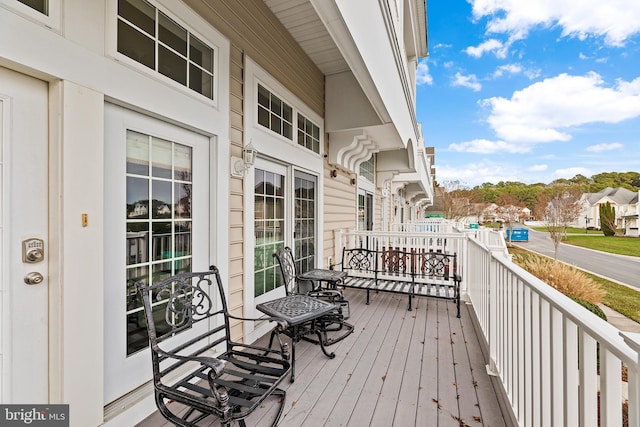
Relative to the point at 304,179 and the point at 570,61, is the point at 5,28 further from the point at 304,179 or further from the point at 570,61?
the point at 570,61

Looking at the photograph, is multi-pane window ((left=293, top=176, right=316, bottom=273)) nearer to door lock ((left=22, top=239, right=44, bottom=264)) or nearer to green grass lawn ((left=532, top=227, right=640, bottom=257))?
door lock ((left=22, top=239, right=44, bottom=264))

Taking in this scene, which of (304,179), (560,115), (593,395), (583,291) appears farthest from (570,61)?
(593,395)

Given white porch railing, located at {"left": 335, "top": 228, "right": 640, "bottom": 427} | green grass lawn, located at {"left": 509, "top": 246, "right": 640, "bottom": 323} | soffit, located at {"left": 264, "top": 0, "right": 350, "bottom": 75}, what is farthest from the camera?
green grass lawn, located at {"left": 509, "top": 246, "right": 640, "bottom": 323}

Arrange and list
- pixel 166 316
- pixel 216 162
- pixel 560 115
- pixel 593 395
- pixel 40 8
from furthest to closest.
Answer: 1. pixel 560 115
2. pixel 216 162
3. pixel 166 316
4. pixel 40 8
5. pixel 593 395

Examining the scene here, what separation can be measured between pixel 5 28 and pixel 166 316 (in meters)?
1.71

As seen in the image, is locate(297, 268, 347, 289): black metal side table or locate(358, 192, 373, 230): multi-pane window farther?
locate(358, 192, 373, 230): multi-pane window

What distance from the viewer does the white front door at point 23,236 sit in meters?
1.31

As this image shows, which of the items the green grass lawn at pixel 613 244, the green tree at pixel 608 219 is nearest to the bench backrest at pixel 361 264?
the green grass lawn at pixel 613 244

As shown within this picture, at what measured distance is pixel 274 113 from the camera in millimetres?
3348

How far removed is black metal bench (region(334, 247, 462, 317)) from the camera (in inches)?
155

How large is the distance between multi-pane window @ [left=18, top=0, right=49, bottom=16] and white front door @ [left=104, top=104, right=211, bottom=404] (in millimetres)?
462

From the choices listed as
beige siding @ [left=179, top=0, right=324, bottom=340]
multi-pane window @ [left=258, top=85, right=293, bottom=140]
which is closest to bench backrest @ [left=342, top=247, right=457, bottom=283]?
multi-pane window @ [left=258, top=85, right=293, bottom=140]

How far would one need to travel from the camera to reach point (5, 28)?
1229mm

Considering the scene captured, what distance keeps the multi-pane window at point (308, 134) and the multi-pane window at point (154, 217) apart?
6.67ft
